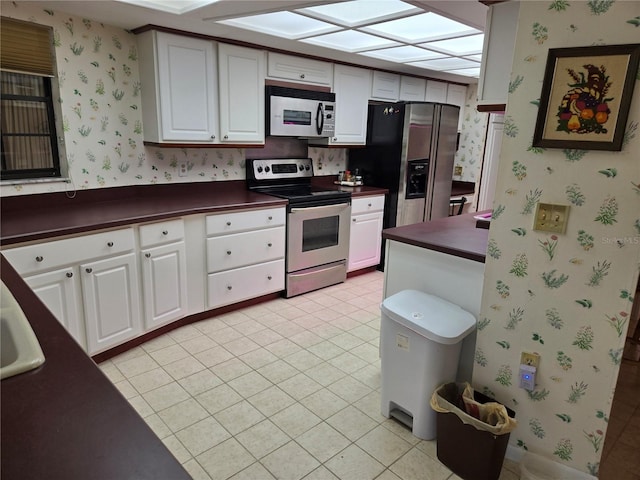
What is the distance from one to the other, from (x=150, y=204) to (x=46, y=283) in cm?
96

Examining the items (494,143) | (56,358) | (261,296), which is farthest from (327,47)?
(56,358)

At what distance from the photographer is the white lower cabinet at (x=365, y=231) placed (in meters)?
4.30

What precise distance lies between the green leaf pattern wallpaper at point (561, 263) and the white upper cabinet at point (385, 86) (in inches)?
117

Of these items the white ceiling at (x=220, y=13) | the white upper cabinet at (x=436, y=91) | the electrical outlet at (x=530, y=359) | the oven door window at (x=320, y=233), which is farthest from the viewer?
the white upper cabinet at (x=436, y=91)

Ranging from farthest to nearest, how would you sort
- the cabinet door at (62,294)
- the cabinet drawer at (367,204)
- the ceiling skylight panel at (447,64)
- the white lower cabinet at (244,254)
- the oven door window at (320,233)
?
the cabinet drawer at (367,204) < the ceiling skylight panel at (447,64) < the oven door window at (320,233) < the white lower cabinet at (244,254) < the cabinet door at (62,294)

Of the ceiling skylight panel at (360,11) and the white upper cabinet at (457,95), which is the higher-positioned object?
the ceiling skylight panel at (360,11)

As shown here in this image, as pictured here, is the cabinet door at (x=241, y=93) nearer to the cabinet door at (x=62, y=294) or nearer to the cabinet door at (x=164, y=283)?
the cabinet door at (x=164, y=283)

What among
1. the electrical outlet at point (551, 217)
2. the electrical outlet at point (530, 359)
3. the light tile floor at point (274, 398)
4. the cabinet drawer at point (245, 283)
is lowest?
the light tile floor at point (274, 398)

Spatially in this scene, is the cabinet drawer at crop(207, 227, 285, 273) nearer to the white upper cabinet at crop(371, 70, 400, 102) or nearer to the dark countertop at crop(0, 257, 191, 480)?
the white upper cabinet at crop(371, 70, 400, 102)

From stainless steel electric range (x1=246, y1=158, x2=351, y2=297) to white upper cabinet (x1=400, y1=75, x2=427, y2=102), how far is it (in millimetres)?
1509

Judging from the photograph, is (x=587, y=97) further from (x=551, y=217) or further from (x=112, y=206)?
(x=112, y=206)

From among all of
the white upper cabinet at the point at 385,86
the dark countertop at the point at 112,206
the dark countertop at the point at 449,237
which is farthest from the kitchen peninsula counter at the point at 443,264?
the white upper cabinet at the point at 385,86

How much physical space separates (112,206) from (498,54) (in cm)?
259

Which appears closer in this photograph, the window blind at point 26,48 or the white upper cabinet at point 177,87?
the window blind at point 26,48
